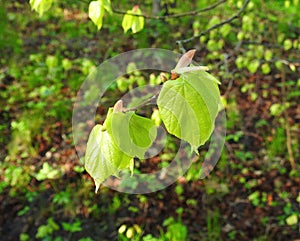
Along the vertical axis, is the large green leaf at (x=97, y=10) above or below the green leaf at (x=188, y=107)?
below

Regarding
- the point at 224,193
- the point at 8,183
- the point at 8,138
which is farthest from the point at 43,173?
the point at 224,193

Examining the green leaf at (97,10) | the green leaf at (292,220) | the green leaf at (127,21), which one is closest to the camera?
the green leaf at (97,10)

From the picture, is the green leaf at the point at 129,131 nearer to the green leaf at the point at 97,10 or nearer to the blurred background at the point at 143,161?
the green leaf at the point at 97,10

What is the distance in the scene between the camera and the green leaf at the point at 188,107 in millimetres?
540

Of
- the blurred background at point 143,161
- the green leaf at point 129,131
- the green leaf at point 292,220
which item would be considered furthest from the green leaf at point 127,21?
the green leaf at point 292,220

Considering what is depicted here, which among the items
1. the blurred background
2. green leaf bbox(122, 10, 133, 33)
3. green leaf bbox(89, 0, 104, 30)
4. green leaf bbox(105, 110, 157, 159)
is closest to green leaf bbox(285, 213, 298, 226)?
the blurred background

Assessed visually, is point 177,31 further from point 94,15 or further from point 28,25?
point 94,15

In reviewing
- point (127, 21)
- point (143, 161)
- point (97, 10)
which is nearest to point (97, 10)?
point (97, 10)

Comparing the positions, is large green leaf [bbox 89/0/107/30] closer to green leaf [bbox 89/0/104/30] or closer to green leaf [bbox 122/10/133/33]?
green leaf [bbox 89/0/104/30]

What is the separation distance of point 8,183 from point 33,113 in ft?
2.10

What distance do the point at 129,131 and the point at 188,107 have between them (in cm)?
13

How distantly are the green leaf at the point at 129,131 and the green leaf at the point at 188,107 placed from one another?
95 mm

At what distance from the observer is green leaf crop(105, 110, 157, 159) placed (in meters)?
0.61

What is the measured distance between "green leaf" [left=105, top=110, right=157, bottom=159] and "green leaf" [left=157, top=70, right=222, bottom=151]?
95 mm
